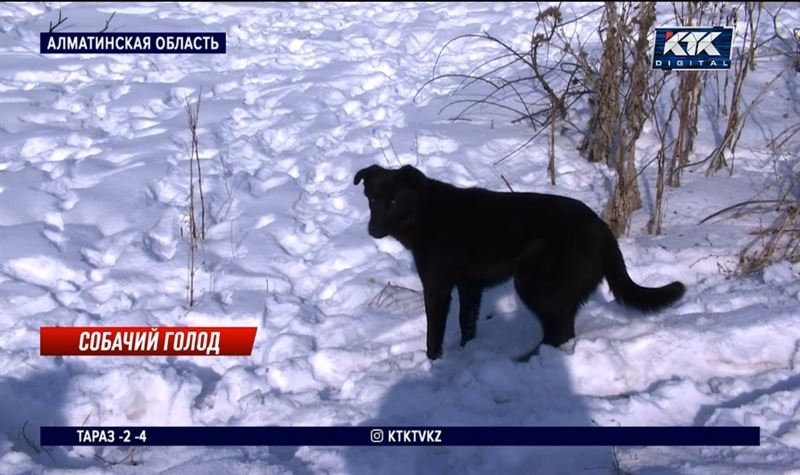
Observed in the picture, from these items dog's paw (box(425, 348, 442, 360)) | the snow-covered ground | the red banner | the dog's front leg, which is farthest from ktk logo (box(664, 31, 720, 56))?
the red banner

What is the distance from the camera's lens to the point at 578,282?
372 centimetres

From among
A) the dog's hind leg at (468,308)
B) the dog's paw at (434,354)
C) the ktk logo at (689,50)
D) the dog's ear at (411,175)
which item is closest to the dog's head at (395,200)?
the dog's ear at (411,175)

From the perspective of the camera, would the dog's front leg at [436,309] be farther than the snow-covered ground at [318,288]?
Yes

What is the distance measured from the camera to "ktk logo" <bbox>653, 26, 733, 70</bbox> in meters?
4.55

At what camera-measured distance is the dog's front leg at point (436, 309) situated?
393cm

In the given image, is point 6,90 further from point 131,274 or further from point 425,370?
point 425,370

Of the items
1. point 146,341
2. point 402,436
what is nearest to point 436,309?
point 402,436

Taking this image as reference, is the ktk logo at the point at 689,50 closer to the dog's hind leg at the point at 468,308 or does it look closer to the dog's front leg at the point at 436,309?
the dog's hind leg at the point at 468,308

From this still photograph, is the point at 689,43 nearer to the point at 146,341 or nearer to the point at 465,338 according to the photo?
the point at 465,338

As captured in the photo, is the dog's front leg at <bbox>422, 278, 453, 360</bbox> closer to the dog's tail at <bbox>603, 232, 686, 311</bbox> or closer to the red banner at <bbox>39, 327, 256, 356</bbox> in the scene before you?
the dog's tail at <bbox>603, 232, 686, 311</bbox>

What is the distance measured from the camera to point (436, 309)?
3.94 meters

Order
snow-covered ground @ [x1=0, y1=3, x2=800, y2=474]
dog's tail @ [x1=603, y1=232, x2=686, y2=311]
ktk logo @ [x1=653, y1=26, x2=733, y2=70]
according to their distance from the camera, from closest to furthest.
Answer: snow-covered ground @ [x1=0, y1=3, x2=800, y2=474] → dog's tail @ [x1=603, y1=232, x2=686, y2=311] → ktk logo @ [x1=653, y1=26, x2=733, y2=70]

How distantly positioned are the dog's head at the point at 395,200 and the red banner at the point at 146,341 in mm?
952

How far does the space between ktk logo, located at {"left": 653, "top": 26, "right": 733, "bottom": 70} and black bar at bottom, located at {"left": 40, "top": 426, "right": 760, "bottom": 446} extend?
2231 millimetres
